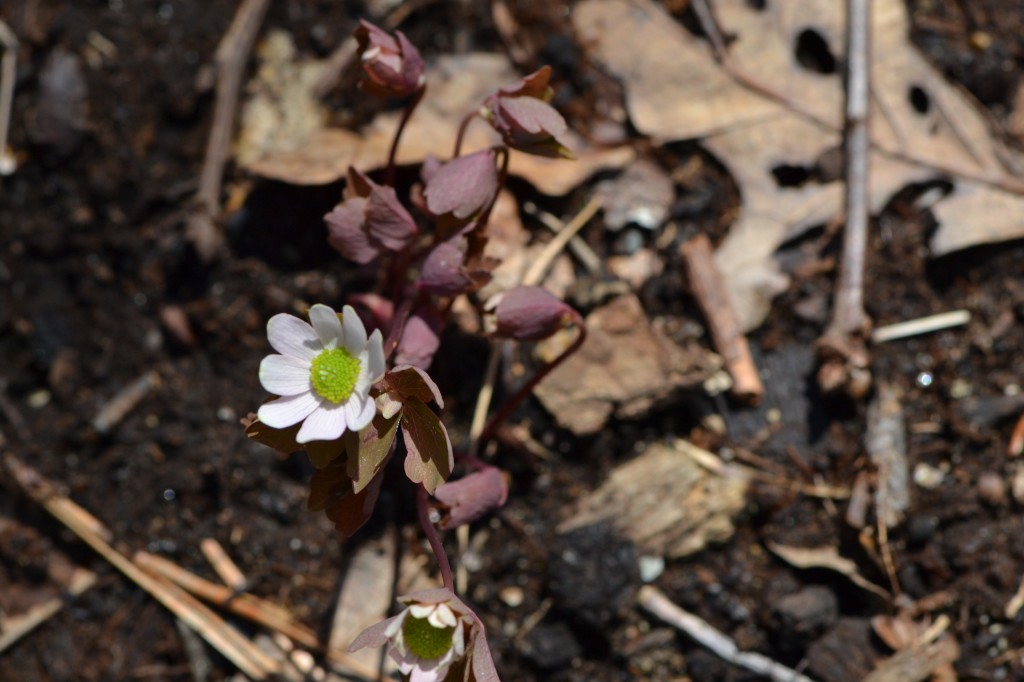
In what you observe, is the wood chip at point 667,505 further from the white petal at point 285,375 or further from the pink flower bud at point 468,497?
the white petal at point 285,375

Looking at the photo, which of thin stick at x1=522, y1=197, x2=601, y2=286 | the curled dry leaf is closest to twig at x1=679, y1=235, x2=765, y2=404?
thin stick at x1=522, y1=197, x2=601, y2=286

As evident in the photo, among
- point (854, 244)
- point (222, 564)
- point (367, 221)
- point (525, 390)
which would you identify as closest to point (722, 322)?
point (854, 244)

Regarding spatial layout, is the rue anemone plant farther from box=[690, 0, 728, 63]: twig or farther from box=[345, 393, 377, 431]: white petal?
box=[690, 0, 728, 63]: twig

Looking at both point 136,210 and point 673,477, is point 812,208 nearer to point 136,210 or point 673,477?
point 673,477

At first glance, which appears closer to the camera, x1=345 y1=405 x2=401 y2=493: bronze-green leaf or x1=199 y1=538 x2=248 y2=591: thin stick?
x1=345 y1=405 x2=401 y2=493: bronze-green leaf

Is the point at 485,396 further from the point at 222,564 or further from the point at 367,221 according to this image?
the point at 222,564

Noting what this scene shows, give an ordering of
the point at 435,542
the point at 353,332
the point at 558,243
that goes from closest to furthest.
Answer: the point at 353,332
the point at 435,542
the point at 558,243

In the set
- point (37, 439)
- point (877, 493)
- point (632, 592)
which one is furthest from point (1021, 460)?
point (37, 439)
